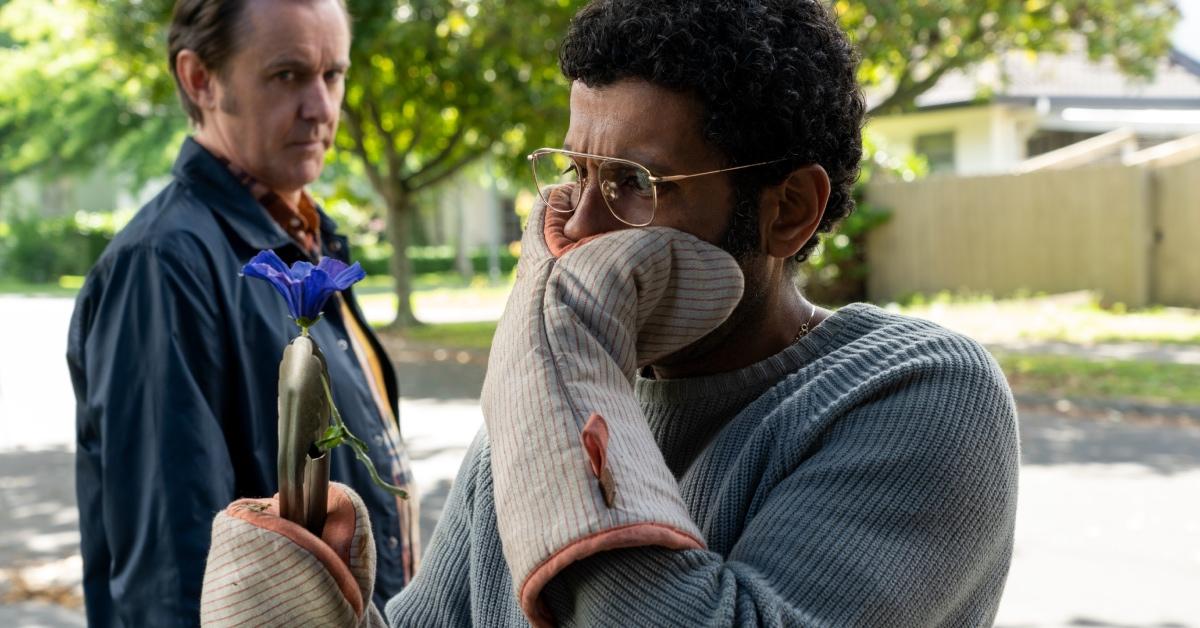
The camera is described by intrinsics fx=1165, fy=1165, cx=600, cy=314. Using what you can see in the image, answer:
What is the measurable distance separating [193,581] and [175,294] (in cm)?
59

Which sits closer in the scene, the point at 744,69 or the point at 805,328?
the point at 744,69

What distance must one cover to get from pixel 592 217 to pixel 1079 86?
26.9 meters

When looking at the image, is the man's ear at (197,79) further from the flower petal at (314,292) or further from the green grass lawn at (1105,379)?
the green grass lawn at (1105,379)

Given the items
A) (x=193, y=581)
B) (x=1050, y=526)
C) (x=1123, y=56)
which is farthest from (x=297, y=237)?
(x=1123, y=56)

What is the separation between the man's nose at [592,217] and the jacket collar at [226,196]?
1386 millimetres

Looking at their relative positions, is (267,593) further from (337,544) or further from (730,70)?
(730,70)

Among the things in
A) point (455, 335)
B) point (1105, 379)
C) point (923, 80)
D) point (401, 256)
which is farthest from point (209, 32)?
point (401, 256)

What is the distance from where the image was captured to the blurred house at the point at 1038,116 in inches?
929

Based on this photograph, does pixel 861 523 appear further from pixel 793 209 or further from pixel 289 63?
pixel 289 63

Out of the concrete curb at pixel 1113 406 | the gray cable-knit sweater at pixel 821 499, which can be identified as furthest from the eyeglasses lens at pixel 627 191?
the concrete curb at pixel 1113 406

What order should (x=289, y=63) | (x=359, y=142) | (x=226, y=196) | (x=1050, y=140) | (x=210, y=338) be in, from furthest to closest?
(x=1050, y=140), (x=359, y=142), (x=289, y=63), (x=226, y=196), (x=210, y=338)

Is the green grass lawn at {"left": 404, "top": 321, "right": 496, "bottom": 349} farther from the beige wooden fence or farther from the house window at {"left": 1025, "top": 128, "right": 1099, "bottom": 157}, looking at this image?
the house window at {"left": 1025, "top": 128, "right": 1099, "bottom": 157}

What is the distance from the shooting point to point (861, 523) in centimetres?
131

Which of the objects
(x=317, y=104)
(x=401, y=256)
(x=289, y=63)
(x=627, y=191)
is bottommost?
(x=401, y=256)
